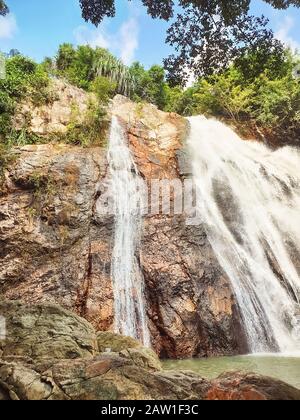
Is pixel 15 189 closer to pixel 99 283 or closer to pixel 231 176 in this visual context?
pixel 99 283

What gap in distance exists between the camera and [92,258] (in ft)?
36.9

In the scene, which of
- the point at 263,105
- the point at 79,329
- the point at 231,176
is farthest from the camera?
the point at 263,105

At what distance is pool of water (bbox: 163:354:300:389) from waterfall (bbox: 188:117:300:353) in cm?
108

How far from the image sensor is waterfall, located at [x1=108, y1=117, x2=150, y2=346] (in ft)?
33.7

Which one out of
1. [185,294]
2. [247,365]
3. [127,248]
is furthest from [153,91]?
[247,365]

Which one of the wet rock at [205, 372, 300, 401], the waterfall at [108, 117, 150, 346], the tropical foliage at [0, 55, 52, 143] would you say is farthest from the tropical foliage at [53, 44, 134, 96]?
the wet rock at [205, 372, 300, 401]

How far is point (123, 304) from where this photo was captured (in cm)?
1054

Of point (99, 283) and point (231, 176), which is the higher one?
point (231, 176)

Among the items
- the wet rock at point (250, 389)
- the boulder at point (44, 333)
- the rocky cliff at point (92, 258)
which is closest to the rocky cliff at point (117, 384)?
the wet rock at point (250, 389)

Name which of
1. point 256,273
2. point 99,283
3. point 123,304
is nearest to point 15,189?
point 99,283

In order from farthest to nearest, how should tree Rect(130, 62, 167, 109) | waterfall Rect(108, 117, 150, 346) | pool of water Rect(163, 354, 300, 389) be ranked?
tree Rect(130, 62, 167, 109), waterfall Rect(108, 117, 150, 346), pool of water Rect(163, 354, 300, 389)

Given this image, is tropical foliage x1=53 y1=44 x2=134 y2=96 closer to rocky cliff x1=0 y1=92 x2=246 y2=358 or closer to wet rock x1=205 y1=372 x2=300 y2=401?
rocky cliff x1=0 y1=92 x2=246 y2=358

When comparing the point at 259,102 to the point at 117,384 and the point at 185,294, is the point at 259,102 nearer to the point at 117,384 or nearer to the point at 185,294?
the point at 185,294

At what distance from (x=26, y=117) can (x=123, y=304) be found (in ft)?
31.7
